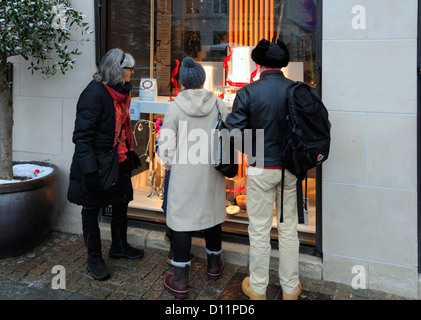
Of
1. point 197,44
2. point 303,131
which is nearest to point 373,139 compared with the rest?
point 303,131

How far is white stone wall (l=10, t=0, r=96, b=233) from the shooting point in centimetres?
489

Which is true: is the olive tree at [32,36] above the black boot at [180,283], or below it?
above

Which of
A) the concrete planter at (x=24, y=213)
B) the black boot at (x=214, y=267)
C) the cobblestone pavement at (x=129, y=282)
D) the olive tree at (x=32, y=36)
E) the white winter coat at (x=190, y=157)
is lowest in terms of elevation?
the cobblestone pavement at (x=129, y=282)

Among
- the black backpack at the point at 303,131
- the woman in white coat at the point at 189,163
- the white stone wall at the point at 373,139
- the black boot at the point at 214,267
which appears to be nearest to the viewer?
the black backpack at the point at 303,131

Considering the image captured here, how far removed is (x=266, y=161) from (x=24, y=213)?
2.59m

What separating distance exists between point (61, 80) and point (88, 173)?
5.91ft

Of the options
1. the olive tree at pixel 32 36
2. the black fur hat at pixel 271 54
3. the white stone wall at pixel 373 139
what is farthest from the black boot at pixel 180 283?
the olive tree at pixel 32 36

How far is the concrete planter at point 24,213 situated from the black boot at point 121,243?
80cm

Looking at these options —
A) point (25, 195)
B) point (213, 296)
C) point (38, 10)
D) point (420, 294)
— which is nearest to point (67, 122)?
point (25, 195)

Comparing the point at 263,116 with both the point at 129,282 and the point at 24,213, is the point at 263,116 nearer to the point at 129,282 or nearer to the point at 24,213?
the point at 129,282

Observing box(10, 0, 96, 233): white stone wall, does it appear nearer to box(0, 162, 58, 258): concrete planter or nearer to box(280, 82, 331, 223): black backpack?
box(0, 162, 58, 258): concrete planter

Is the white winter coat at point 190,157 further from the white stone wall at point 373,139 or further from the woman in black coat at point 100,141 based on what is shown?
the white stone wall at point 373,139

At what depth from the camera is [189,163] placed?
142 inches

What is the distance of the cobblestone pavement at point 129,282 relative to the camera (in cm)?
374
